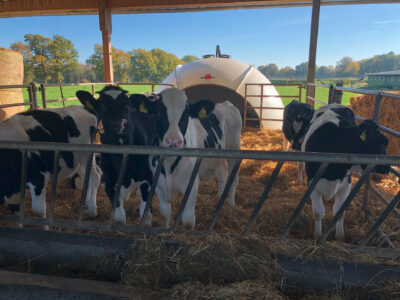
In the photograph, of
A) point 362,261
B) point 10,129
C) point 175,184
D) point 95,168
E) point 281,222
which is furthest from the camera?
point 95,168

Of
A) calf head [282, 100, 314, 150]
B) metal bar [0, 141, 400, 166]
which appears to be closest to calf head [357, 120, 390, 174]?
Answer: metal bar [0, 141, 400, 166]

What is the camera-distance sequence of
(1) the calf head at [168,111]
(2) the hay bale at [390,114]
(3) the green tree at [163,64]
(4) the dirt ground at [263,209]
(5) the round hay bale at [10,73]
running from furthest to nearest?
(3) the green tree at [163,64], (5) the round hay bale at [10,73], (2) the hay bale at [390,114], (4) the dirt ground at [263,209], (1) the calf head at [168,111]

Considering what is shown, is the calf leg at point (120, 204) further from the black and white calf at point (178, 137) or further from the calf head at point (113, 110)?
the calf head at point (113, 110)

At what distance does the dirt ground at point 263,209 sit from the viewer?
3.23 m

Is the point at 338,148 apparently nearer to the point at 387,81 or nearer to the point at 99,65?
the point at 387,81

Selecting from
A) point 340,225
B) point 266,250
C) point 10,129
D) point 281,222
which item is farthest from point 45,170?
Result: point 340,225

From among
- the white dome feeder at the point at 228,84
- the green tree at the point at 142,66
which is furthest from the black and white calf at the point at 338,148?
the green tree at the point at 142,66

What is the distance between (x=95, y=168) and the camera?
395cm

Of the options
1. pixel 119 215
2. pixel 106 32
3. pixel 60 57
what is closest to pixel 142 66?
pixel 60 57

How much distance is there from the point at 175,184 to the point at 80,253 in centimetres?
101

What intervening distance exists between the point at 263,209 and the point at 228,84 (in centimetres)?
806

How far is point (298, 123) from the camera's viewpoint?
A: 506 centimetres

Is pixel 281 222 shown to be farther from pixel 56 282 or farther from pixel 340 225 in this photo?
pixel 56 282

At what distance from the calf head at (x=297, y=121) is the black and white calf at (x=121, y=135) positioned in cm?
308
